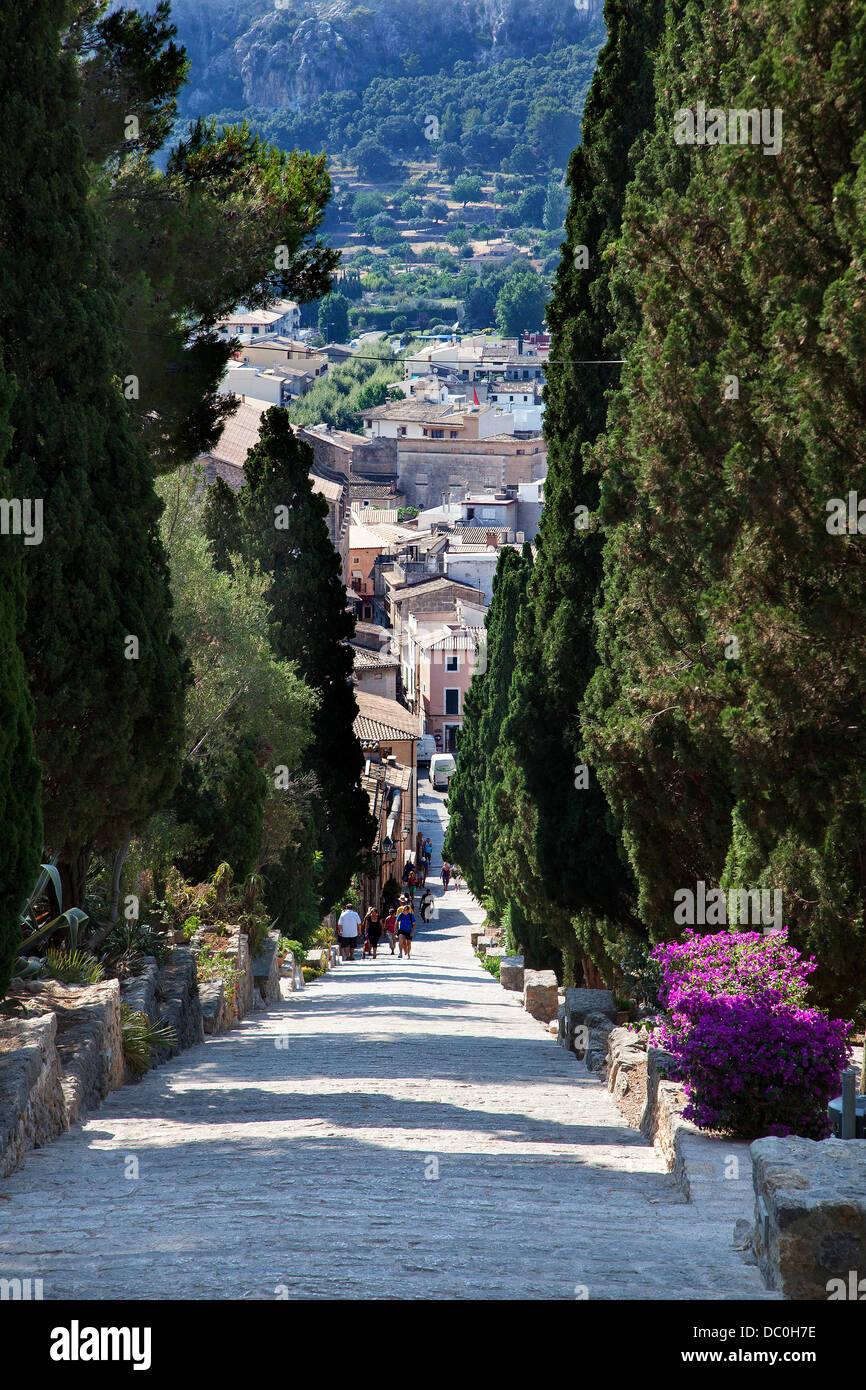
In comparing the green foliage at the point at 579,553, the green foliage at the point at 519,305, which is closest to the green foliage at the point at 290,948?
the green foliage at the point at 579,553

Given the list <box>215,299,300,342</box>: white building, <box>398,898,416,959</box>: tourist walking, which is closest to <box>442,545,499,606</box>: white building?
<box>215,299,300,342</box>: white building

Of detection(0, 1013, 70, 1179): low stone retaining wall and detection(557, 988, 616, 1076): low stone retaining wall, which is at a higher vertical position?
detection(0, 1013, 70, 1179): low stone retaining wall

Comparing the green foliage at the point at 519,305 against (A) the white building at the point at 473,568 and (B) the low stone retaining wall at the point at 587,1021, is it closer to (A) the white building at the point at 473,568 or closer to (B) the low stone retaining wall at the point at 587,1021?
(A) the white building at the point at 473,568

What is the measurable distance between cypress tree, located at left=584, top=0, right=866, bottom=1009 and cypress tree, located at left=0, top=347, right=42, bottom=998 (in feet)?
11.9

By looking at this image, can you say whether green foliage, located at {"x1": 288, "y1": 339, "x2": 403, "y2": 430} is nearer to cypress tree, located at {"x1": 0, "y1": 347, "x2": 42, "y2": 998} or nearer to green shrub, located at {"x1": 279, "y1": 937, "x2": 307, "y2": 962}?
green shrub, located at {"x1": 279, "y1": 937, "x2": 307, "y2": 962}

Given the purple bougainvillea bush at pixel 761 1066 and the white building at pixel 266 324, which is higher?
the white building at pixel 266 324

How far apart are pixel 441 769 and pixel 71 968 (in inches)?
2418

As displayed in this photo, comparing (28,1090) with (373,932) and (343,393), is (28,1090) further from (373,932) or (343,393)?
(343,393)

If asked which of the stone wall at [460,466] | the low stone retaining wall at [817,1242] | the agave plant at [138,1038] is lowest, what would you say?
the agave plant at [138,1038]

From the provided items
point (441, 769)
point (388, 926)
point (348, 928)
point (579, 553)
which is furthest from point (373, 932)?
point (441, 769)

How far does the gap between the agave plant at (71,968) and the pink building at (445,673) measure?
62.3 m

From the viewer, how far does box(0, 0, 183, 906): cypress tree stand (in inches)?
383

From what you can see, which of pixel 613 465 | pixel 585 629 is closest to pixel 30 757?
pixel 613 465

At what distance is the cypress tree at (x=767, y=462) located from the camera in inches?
275
